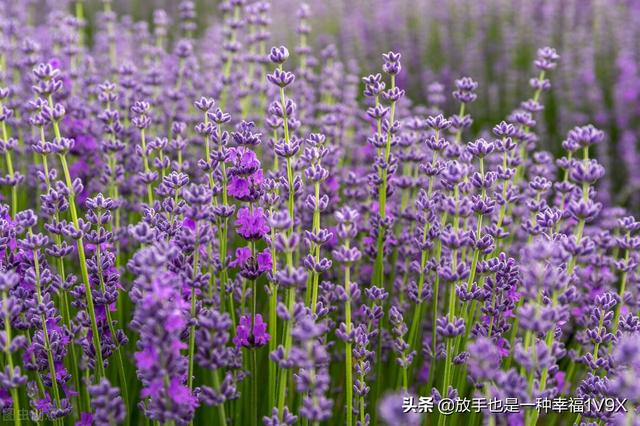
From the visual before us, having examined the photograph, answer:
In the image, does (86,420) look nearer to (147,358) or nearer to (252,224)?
(147,358)

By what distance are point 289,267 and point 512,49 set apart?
7.05 meters

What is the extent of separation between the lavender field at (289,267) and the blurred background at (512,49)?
10.3ft

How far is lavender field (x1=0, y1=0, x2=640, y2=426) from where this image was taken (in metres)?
1.85

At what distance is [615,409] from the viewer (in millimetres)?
2170

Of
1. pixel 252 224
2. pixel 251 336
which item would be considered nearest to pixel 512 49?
pixel 252 224

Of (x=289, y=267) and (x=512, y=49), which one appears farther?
(x=512, y=49)

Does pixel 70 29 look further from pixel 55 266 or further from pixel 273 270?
pixel 273 270

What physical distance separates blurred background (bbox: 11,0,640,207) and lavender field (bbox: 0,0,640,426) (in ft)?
10.3

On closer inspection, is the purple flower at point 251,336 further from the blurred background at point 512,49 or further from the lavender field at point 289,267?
the blurred background at point 512,49

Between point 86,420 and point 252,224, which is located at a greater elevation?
point 252,224

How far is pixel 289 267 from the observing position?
73.0 inches

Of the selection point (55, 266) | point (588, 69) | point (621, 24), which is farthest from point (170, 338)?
point (621, 24)

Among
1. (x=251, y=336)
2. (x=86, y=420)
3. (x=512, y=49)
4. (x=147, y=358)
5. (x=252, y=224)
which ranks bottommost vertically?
(x=86, y=420)

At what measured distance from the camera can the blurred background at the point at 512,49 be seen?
709 centimetres
